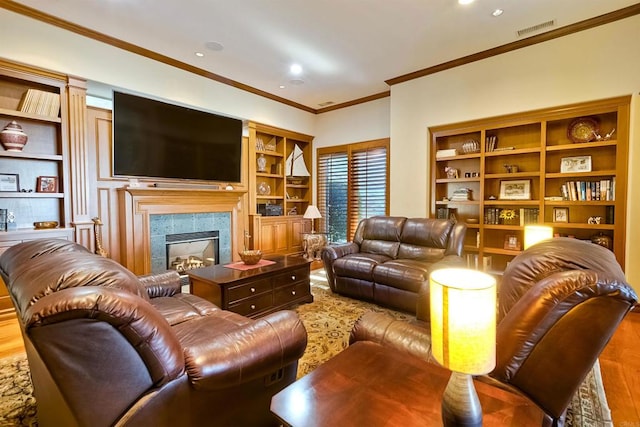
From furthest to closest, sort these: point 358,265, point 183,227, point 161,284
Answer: point 183,227
point 358,265
point 161,284

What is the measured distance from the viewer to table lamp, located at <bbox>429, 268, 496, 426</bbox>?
84cm

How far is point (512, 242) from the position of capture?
423 cm

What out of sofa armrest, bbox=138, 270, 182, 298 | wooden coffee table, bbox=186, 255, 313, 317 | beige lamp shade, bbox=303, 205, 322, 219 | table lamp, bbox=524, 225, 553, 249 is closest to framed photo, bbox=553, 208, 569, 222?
table lamp, bbox=524, 225, 553, 249

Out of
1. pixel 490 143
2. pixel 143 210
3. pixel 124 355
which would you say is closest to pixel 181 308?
pixel 124 355

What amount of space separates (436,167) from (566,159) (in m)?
1.60

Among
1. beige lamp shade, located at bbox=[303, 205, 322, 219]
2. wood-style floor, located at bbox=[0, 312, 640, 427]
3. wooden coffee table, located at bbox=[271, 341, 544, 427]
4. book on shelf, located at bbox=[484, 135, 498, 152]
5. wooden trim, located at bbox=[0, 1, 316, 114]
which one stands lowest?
wood-style floor, located at bbox=[0, 312, 640, 427]

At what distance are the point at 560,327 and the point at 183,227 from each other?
452cm

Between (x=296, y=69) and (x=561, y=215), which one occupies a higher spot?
(x=296, y=69)

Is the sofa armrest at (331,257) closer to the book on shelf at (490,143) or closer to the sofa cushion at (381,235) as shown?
the sofa cushion at (381,235)

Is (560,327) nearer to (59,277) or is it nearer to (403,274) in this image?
(59,277)

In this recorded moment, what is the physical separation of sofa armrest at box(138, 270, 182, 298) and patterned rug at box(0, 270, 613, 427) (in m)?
0.89

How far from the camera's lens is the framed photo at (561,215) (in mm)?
3844

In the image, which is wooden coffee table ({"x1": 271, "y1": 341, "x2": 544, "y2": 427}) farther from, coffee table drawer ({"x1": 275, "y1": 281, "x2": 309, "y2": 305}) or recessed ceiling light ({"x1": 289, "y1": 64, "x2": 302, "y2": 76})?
recessed ceiling light ({"x1": 289, "y1": 64, "x2": 302, "y2": 76})

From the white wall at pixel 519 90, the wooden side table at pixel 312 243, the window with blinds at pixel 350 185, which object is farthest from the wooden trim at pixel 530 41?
the wooden side table at pixel 312 243
